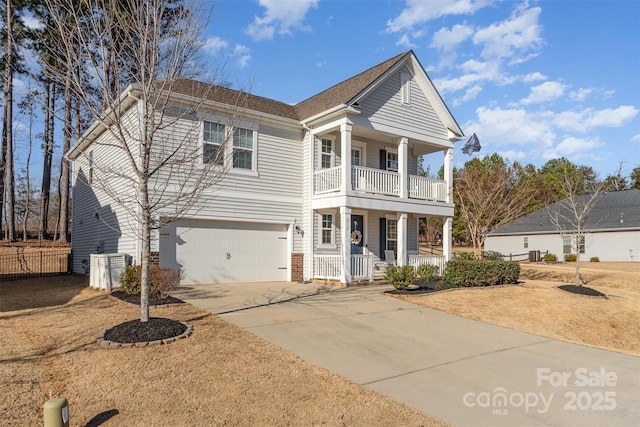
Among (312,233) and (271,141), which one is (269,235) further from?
(271,141)

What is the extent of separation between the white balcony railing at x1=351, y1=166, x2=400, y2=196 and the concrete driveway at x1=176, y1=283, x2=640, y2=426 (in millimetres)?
5413

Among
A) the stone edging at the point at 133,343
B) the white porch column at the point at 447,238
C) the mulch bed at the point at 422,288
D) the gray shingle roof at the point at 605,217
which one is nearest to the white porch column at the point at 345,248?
the mulch bed at the point at 422,288

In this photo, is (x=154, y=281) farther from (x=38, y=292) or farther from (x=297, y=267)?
(x=297, y=267)

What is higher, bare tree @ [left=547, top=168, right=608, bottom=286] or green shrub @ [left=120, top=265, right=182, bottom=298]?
bare tree @ [left=547, top=168, right=608, bottom=286]

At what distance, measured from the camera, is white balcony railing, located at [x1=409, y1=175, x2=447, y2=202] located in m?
17.8

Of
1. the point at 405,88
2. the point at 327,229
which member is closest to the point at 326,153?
the point at 327,229

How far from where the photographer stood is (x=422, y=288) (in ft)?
44.8

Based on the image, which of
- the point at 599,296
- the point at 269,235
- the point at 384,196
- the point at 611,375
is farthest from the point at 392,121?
the point at 611,375

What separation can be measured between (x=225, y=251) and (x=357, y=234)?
5481mm

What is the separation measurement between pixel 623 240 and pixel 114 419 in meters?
35.7

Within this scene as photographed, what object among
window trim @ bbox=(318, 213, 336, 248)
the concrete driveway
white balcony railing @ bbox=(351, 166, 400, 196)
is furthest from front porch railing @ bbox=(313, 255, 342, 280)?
the concrete driveway

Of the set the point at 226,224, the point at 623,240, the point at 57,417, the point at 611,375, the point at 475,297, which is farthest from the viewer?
the point at 623,240

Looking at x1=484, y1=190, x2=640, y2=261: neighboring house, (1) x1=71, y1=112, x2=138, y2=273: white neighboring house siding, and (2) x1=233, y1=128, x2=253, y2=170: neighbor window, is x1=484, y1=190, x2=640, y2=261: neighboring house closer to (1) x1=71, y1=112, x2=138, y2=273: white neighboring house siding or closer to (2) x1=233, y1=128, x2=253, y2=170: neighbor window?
(2) x1=233, y1=128, x2=253, y2=170: neighbor window

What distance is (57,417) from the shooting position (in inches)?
155
